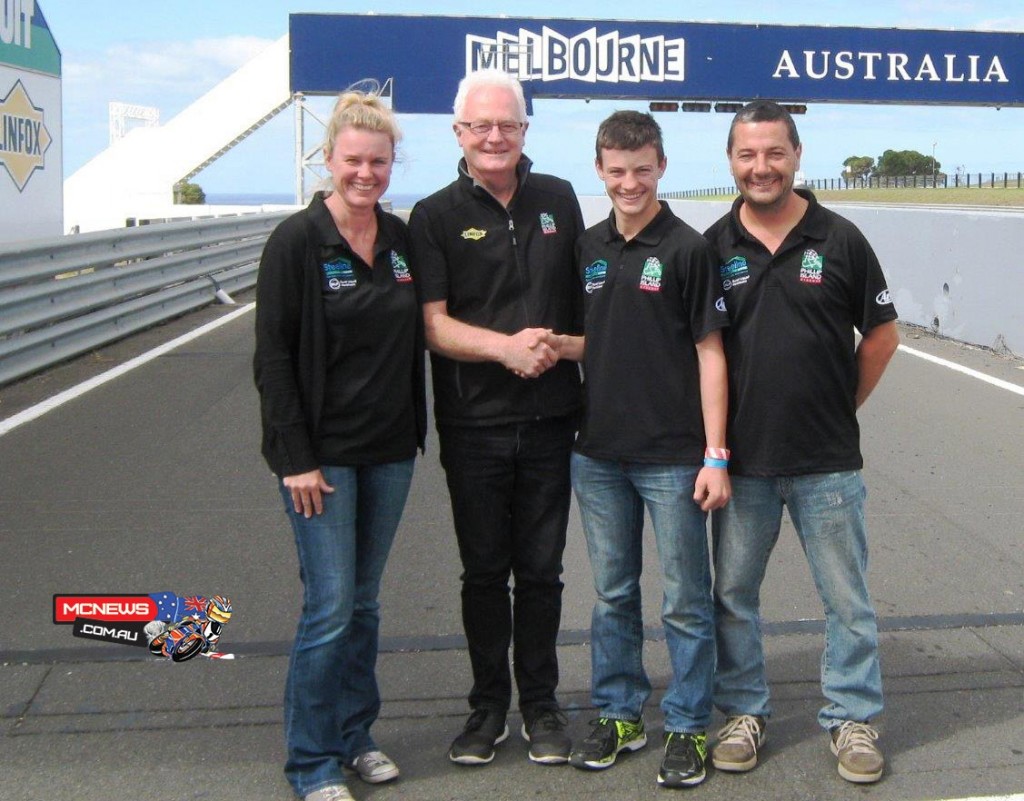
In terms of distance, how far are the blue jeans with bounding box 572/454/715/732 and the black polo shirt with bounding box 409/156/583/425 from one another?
30 cm

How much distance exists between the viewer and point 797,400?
3908mm

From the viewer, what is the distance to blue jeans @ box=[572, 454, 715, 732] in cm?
396

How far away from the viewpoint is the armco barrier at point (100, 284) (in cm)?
1015

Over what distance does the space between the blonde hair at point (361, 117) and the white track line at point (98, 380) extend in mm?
5490

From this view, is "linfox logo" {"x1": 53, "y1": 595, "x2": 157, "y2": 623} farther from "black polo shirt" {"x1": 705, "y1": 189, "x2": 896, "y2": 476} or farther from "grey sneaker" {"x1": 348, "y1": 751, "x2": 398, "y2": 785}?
"black polo shirt" {"x1": 705, "y1": 189, "x2": 896, "y2": 476}

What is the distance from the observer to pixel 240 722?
440 cm

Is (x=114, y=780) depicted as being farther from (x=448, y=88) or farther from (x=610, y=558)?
(x=448, y=88)

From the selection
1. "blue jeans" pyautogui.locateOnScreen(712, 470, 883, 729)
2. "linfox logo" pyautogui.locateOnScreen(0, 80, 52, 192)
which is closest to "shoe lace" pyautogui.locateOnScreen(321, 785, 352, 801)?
"blue jeans" pyautogui.locateOnScreen(712, 470, 883, 729)

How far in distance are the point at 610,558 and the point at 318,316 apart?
3.89 feet

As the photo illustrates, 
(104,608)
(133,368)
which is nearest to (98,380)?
(133,368)

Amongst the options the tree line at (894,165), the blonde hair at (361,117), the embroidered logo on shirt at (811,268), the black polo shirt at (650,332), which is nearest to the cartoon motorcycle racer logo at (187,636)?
the black polo shirt at (650,332)

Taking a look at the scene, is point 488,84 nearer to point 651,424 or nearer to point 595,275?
point 595,275

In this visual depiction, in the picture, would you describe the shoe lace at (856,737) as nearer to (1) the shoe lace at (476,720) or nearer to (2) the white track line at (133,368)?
(1) the shoe lace at (476,720)

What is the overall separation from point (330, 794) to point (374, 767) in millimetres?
214
